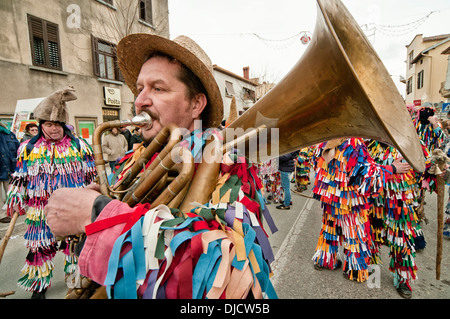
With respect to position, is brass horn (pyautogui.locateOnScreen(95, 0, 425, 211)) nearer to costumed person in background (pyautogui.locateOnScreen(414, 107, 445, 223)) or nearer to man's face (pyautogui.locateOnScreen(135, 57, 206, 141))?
man's face (pyautogui.locateOnScreen(135, 57, 206, 141))

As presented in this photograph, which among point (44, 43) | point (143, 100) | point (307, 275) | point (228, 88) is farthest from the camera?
point (228, 88)

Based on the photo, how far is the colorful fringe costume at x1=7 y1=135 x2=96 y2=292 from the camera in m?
2.57

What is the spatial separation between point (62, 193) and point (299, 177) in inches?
280

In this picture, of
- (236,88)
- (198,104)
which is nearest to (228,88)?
(236,88)

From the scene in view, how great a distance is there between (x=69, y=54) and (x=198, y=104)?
11.3 metres

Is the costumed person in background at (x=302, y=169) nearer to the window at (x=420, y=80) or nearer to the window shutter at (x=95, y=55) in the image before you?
the window shutter at (x=95, y=55)

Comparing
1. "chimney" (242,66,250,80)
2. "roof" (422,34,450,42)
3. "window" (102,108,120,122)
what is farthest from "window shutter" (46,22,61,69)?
"roof" (422,34,450,42)

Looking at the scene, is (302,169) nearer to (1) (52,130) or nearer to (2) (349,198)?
(2) (349,198)

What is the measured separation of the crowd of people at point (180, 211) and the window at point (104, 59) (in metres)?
9.49

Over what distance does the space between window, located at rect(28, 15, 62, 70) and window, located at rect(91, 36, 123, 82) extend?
143 cm

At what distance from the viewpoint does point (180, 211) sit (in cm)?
100

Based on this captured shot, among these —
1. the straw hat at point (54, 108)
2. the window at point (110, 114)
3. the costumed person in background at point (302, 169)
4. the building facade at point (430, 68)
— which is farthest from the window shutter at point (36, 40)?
the building facade at point (430, 68)
